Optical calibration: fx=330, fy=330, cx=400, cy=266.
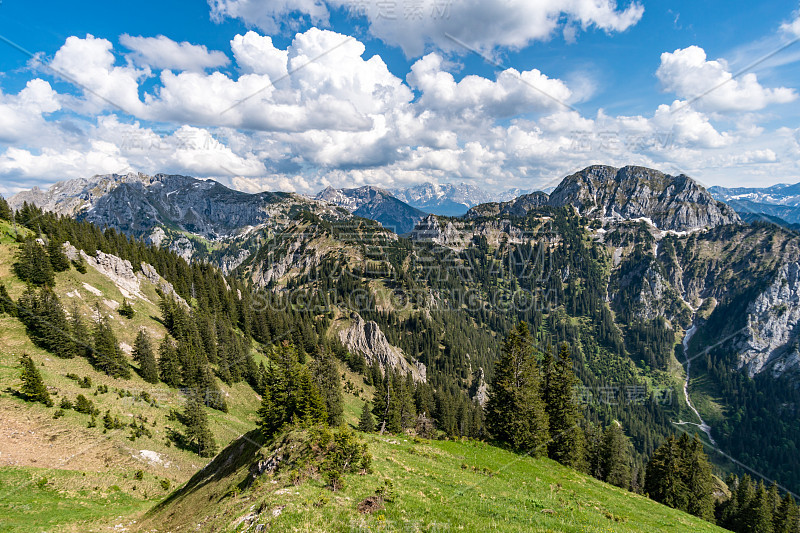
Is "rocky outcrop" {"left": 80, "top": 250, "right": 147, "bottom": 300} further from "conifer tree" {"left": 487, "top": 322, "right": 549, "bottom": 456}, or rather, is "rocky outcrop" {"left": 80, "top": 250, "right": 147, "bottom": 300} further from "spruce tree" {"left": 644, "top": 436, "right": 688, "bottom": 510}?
"spruce tree" {"left": 644, "top": 436, "right": 688, "bottom": 510}

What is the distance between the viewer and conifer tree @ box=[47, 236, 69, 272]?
2499 inches

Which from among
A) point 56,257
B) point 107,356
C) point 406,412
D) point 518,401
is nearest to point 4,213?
point 56,257

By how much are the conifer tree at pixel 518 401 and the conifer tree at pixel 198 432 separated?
37326mm

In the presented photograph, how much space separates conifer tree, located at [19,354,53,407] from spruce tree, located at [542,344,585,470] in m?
57.3

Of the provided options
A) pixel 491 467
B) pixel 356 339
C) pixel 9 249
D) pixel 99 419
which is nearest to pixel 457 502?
pixel 491 467

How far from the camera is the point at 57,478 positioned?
28.8 m

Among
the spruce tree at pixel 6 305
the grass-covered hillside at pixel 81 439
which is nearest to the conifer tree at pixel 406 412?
the grass-covered hillside at pixel 81 439

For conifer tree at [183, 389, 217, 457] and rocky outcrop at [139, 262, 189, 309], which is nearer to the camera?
conifer tree at [183, 389, 217, 457]

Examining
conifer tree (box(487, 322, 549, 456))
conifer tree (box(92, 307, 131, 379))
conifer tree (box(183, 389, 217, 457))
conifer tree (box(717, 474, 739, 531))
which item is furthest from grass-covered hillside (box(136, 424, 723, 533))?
conifer tree (box(717, 474, 739, 531))

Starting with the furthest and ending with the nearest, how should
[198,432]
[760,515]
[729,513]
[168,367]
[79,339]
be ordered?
[729,513] < [168,367] < [760,515] < [79,339] < [198,432]

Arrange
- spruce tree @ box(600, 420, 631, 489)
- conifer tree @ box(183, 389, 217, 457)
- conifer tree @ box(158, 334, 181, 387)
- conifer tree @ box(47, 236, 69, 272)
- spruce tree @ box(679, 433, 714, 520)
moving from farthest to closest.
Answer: conifer tree @ box(47, 236, 69, 272) → conifer tree @ box(158, 334, 181, 387) → spruce tree @ box(600, 420, 631, 489) → spruce tree @ box(679, 433, 714, 520) → conifer tree @ box(183, 389, 217, 457)

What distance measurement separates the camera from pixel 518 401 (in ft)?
123

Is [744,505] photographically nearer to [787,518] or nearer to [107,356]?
[787,518]

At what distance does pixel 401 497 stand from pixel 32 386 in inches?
1749
